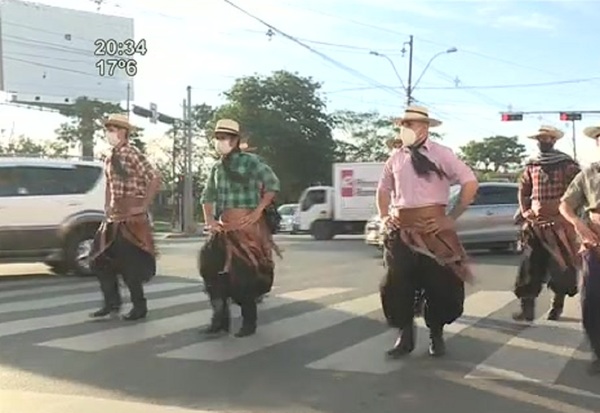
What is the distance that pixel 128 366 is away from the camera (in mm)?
6418

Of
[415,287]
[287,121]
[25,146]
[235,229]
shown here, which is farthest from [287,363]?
[25,146]

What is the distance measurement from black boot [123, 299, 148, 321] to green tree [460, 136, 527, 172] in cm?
9188

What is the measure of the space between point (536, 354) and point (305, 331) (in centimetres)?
207

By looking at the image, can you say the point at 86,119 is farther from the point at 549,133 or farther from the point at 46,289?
the point at 549,133

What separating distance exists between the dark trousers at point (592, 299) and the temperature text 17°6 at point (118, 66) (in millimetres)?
26515

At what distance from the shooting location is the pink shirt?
6.61m

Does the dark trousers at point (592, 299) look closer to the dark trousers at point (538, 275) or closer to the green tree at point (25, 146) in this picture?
the dark trousers at point (538, 275)

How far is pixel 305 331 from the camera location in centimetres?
795

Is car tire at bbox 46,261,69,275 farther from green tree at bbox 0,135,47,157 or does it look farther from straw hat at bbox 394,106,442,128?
green tree at bbox 0,135,47,157

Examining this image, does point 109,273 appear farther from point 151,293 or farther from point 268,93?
point 268,93

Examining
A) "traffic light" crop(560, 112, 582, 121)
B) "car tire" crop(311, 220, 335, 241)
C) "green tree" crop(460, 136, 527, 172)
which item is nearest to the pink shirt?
"car tire" crop(311, 220, 335, 241)

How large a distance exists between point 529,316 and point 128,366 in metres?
4.13

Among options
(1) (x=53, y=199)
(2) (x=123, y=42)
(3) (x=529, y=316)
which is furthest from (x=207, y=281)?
(2) (x=123, y=42)

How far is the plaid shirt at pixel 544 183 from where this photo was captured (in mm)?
8375
